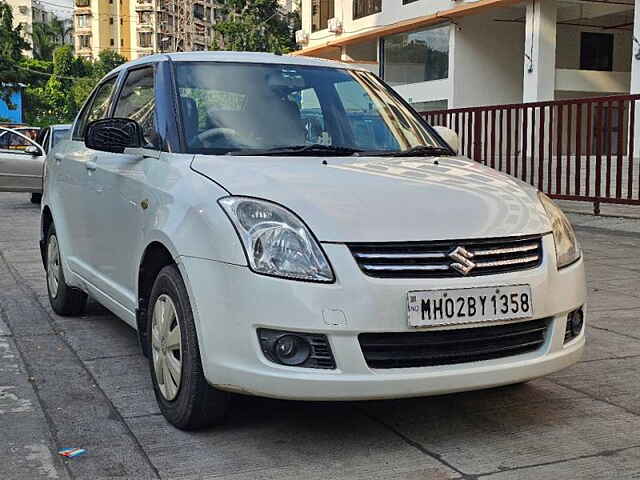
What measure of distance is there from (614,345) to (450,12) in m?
24.5

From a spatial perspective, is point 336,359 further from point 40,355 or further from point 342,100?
point 40,355

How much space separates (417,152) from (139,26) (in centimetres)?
13507

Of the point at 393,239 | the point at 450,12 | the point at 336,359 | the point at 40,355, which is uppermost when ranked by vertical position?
the point at 450,12

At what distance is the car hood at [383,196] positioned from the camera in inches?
136

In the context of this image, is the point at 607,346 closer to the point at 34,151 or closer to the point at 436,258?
the point at 436,258

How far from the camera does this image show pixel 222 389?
3.51 meters

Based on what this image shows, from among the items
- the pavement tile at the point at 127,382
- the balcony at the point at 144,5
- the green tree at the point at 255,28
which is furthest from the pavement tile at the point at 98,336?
the balcony at the point at 144,5

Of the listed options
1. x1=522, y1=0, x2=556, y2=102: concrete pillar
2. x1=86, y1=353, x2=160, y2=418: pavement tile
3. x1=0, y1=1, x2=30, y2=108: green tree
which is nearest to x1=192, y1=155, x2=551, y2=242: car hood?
x1=86, y1=353, x2=160, y2=418: pavement tile

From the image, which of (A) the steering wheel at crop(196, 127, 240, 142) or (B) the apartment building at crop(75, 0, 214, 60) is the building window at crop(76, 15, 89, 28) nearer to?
(B) the apartment building at crop(75, 0, 214, 60)

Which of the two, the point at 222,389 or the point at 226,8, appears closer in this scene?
the point at 222,389

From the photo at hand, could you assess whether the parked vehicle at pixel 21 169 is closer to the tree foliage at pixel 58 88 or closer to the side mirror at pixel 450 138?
the side mirror at pixel 450 138

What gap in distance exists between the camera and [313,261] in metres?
3.37

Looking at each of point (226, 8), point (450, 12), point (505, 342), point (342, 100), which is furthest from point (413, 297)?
point (226, 8)

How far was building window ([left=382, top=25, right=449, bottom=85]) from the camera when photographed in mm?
31062
